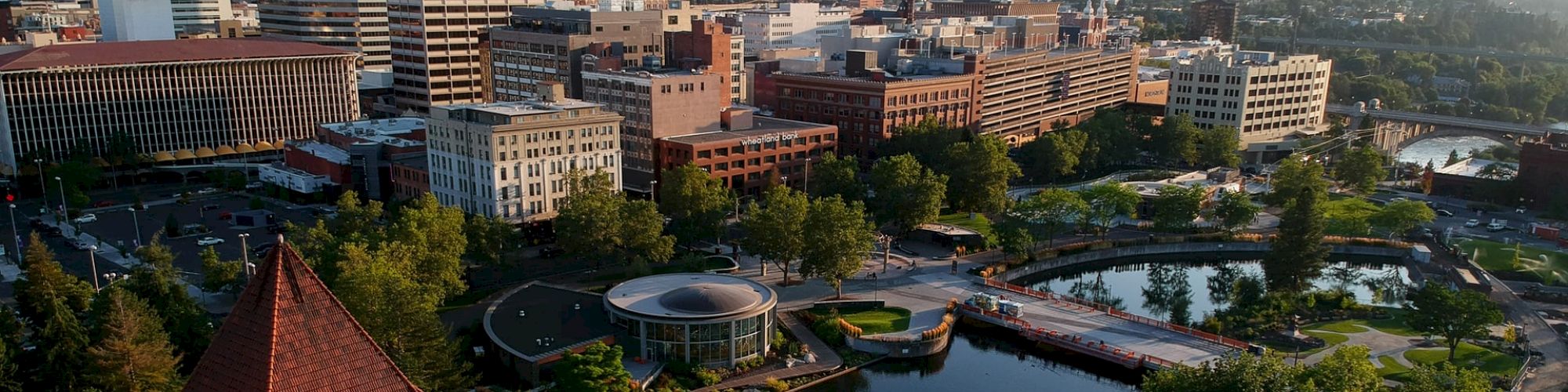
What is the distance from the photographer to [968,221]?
94.6m

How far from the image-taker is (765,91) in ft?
404

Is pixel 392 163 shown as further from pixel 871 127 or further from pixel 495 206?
pixel 871 127

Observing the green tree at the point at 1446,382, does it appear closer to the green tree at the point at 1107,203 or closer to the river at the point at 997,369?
the river at the point at 997,369

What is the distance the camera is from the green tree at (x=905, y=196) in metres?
84.9

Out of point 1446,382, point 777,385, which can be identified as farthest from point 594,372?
point 1446,382

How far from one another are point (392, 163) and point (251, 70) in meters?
33.5

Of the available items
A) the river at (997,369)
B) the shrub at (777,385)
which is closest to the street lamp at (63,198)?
the shrub at (777,385)

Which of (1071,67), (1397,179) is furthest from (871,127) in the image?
(1397,179)

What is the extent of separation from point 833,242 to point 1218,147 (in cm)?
6705

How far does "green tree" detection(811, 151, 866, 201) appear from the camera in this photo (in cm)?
9138

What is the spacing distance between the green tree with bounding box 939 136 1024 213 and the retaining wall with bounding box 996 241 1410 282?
10.3 metres

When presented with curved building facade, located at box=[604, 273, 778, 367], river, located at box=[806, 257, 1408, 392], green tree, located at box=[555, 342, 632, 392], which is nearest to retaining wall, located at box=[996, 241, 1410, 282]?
river, located at box=[806, 257, 1408, 392]

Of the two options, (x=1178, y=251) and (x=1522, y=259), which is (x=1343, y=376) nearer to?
(x=1178, y=251)

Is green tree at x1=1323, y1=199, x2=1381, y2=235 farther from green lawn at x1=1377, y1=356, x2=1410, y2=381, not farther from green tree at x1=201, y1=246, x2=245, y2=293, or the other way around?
green tree at x1=201, y1=246, x2=245, y2=293
